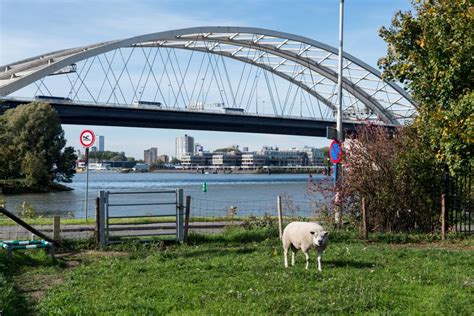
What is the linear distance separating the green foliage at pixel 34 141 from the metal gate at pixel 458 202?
4665 centimetres

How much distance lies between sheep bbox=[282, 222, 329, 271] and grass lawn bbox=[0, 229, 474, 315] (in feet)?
1.21

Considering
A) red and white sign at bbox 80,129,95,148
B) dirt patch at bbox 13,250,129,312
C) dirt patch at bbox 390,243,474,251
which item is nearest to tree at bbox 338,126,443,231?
dirt patch at bbox 390,243,474,251

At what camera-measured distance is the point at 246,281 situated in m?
9.21

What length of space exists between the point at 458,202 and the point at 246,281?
10.2 meters

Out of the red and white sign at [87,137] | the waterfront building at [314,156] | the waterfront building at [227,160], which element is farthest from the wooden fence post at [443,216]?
the waterfront building at [227,160]

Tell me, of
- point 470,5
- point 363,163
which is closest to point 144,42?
point 363,163

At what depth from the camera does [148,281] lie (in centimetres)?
939

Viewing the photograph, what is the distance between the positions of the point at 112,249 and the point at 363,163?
801 cm

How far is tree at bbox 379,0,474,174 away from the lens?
1252cm

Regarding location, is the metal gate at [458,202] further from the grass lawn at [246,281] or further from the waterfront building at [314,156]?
the waterfront building at [314,156]

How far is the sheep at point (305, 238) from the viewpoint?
33.5ft

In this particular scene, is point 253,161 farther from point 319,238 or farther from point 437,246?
point 319,238

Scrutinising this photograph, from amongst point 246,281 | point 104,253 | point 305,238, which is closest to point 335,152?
point 305,238

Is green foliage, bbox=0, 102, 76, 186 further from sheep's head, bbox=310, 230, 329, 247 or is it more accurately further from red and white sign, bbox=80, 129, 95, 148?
sheep's head, bbox=310, 230, 329, 247
